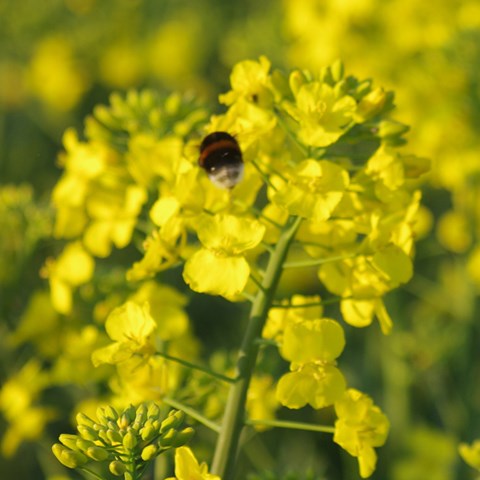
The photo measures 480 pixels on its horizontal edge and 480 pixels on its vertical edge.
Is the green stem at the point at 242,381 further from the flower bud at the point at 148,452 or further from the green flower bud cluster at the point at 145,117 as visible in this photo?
the green flower bud cluster at the point at 145,117

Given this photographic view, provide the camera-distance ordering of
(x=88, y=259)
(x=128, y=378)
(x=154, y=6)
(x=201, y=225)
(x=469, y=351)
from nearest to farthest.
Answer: (x=201, y=225), (x=128, y=378), (x=88, y=259), (x=469, y=351), (x=154, y=6)

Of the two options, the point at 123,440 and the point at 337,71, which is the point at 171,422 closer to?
the point at 123,440

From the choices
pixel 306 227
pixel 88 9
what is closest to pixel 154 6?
pixel 88 9

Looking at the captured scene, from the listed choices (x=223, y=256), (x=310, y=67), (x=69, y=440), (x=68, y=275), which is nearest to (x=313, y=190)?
(x=223, y=256)

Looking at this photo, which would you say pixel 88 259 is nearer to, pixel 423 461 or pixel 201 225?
pixel 201 225

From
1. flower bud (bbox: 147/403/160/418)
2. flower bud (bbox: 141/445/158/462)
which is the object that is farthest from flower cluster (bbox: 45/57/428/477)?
flower bud (bbox: 141/445/158/462)

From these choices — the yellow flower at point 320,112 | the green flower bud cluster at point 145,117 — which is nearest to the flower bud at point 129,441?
the yellow flower at point 320,112
